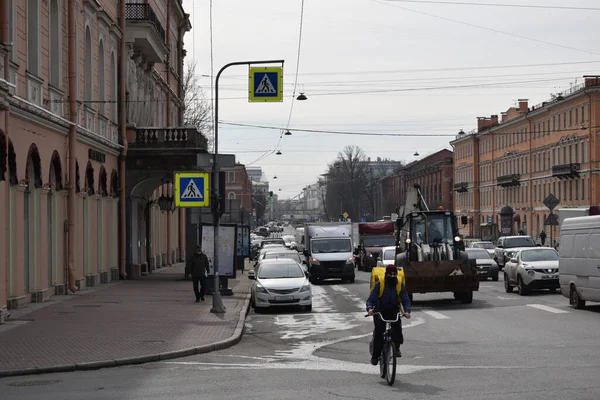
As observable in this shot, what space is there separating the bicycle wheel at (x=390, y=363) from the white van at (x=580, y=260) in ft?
39.4

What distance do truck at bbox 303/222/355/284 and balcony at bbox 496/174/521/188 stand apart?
2277 inches

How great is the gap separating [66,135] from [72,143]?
0.36 meters

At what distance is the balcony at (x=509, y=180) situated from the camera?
4065 inches

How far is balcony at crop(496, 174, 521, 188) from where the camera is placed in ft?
339

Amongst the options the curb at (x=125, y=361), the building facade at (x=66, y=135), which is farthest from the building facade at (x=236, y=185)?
the curb at (x=125, y=361)

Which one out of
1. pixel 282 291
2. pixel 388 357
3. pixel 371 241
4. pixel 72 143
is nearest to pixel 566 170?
pixel 371 241

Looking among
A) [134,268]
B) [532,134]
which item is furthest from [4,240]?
[532,134]

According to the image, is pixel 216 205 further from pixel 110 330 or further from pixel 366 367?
pixel 366 367

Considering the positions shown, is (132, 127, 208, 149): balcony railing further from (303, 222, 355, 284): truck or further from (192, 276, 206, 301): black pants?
(192, 276, 206, 301): black pants

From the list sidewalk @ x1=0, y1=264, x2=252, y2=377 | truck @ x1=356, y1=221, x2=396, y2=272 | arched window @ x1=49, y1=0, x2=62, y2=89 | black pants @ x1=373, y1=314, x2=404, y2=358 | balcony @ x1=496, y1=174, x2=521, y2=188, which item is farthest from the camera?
balcony @ x1=496, y1=174, x2=521, y2=188

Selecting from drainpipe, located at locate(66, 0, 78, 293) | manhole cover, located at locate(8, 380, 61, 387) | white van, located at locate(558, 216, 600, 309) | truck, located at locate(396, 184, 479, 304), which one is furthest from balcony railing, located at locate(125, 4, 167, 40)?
manhole cover, located at locate(8, 380, 61, 387)

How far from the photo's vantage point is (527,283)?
103 ft

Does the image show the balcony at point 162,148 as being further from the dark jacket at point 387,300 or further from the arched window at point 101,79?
the dark jacket at point 387,300

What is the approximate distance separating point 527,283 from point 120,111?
1642 centimetres
